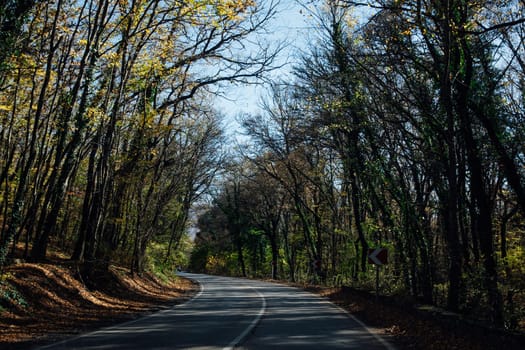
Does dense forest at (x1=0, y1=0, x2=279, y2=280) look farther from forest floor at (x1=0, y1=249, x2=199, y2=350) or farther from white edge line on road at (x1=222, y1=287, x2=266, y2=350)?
white edge line on road at (x1=222, y1=287, x2=266, y2=350)

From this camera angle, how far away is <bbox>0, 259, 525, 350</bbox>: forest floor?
366 inches

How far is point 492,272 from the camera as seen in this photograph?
14.4 metres

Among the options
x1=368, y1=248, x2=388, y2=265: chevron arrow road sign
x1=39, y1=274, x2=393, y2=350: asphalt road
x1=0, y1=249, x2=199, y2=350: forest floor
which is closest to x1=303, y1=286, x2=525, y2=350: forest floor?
x1=39, y1=274, x2=393, y2=350: asphalt road

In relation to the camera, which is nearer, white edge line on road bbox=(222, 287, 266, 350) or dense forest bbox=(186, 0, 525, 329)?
white edge line on road bbox=(222, 287, 266, 350)

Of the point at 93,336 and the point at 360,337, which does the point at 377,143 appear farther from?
the point at 93,336

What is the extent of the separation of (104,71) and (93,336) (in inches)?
423

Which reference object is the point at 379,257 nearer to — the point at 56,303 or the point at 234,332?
the point at 234,332

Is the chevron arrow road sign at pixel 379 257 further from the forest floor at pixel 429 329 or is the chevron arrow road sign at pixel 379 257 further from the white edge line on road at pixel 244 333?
the white edge line on road at pixel 244 333

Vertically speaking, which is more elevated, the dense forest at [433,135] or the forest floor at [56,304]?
the dense forest at [433,135]

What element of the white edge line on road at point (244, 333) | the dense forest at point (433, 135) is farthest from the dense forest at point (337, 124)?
the white edge line on road at point (244, 333)

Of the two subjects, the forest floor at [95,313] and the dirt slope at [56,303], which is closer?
the forest floor at [95,313]

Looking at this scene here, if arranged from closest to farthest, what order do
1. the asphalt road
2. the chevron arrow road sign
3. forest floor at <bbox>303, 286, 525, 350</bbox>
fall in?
forest floor at <bbox>303, 286, 525, 350</bbox> < the asphalt road < the chevron arrow road sign

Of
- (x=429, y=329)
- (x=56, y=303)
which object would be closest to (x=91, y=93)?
(x=56, y=303)

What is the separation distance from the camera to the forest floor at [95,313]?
930 centimetres
